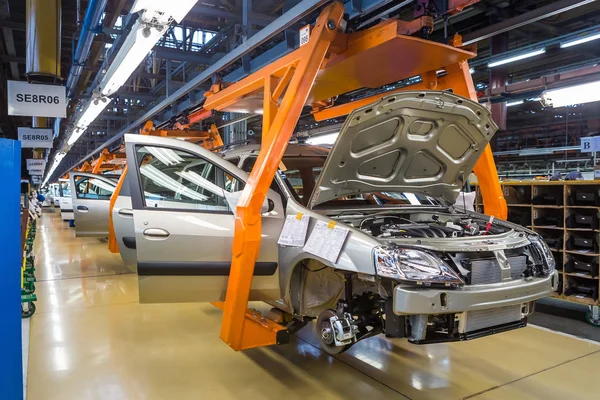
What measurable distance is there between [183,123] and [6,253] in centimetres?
509

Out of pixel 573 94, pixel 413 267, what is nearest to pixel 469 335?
pixel 413 267

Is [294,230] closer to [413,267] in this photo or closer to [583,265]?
[413,267]

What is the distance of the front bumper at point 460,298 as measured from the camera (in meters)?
2.12

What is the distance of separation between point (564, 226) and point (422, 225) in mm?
2447

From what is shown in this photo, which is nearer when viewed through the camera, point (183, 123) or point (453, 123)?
point (453, 123)

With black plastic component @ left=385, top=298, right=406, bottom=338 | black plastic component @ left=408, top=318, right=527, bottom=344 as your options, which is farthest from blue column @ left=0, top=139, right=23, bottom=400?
black plastic component @ left=408, top=318, right=527, bottom=344

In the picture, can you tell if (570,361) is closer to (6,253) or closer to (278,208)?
(278,208)

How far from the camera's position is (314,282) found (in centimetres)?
300

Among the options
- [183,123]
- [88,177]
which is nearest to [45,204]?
[88,177]

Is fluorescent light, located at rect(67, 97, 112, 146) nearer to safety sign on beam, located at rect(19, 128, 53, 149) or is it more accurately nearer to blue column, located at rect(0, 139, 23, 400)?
safety sign on beam, located at rect(19, 128, 53, 149)

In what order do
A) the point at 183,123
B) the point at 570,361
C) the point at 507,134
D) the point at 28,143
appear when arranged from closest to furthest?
1. the point at 570,361
2. the point at 183,123
3. the point at 28,143
4. the point at 507,134

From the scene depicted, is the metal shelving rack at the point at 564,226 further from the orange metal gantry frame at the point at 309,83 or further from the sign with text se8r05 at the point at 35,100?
the sign with text se8r05 at the point at 35,100

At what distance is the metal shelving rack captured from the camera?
4.16 m

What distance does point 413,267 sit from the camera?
2182mm
